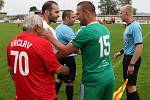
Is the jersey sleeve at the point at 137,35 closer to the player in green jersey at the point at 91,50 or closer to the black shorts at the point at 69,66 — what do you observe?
the black shorts at the point at 69,66

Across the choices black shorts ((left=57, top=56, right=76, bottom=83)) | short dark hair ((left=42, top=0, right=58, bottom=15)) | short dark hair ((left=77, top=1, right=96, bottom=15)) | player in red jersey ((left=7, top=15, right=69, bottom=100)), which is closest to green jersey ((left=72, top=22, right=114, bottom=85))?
short dark hair ((left=77, top=1, right=96, bottom=15))

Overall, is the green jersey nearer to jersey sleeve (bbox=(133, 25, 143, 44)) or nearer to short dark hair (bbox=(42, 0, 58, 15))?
short dark hair (bbox=(42, 0, 58, 15))

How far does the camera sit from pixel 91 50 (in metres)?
5.96

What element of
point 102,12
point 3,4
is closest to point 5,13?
point 3,4

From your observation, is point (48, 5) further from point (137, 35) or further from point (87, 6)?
point (137, 35)

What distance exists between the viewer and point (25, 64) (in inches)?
216

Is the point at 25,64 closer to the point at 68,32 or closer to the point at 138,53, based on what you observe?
the point at 138,53

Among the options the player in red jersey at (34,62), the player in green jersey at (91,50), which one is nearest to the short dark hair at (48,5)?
the player in green jersey at (91,50)

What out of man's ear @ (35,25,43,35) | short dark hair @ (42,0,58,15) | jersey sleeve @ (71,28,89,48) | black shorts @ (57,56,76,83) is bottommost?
black shorts @ (57,56,76,83)

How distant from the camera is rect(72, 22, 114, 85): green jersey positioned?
19.4 ft

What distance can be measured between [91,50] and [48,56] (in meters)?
0.77

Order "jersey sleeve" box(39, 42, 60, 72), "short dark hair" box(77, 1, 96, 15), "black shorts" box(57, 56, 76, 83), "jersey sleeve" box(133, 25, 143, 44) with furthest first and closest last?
"black shorts" box(57, 56, 76, 83) < "jersey sleeve" box(133, 25, 143, 44) < "short dark hair" box(77, 1, 96, 15) < "jersey sleeve" box(39, 42, 60, 72)

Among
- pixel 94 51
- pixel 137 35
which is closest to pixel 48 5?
pixel 94 51

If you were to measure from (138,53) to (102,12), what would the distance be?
142860 millimetres
